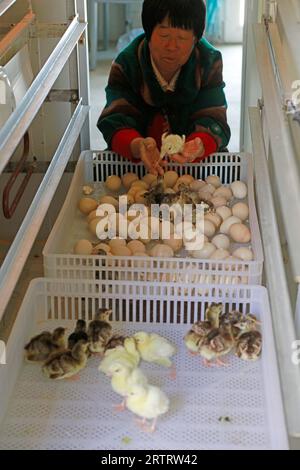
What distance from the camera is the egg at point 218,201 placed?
198 centimetres

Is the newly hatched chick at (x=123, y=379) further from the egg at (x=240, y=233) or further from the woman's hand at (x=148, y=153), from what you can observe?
the woman's hand at (x=148, y=153)

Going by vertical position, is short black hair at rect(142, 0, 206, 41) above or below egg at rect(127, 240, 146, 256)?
above

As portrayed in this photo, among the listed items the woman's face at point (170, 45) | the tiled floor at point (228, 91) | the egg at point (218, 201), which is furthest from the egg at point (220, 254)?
the tiled floor at point (228, 91)

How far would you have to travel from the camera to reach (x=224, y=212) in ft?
6.36

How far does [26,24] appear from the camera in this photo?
7.42ft

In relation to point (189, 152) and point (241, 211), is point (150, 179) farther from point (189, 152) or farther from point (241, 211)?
point (241, 211)

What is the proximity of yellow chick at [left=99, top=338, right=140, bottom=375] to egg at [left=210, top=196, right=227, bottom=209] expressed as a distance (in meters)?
0.61

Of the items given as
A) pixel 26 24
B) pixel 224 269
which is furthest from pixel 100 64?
pixel 224 269

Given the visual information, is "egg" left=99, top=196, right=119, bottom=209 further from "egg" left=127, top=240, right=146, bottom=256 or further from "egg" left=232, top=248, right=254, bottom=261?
"egg" left=232, top=248, right=254, bottom=261

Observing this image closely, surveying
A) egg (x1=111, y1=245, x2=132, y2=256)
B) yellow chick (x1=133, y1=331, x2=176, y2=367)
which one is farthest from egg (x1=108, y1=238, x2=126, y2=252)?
yellow chick (x1=133, y1=331, x2=176, y2=367)

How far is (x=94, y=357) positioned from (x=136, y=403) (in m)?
0.21

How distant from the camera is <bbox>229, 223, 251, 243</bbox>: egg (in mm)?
1831
